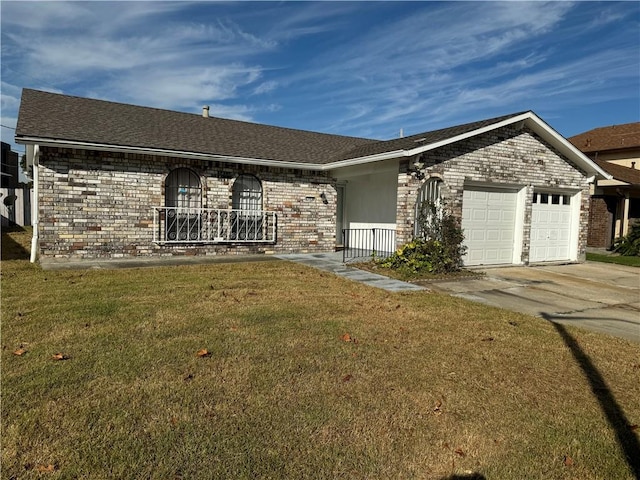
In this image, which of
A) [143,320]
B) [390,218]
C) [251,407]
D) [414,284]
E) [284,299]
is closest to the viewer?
[251,407]

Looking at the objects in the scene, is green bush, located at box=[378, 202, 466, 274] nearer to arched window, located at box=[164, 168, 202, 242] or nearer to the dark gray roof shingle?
the dark gray roof shingle

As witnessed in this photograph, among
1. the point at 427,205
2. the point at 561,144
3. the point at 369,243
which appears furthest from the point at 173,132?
the point at 561,144

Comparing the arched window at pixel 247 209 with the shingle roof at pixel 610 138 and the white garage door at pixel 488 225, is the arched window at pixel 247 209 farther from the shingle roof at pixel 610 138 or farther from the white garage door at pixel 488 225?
the shingle roof at pixel 610 138

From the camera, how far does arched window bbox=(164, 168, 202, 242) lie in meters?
11.8

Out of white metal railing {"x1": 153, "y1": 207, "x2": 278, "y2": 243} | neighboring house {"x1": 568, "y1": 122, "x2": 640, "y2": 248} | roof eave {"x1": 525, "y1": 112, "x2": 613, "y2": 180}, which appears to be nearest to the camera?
white metal railing {"x1": 153, "y1": 207, "x2": 278, "y2": 243}

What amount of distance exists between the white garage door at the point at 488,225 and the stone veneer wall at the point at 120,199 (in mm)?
5335

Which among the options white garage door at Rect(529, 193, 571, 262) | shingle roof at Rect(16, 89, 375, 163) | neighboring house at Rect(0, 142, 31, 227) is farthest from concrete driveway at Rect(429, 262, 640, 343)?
neighboring house at Rect(0, 142, 31, 227)

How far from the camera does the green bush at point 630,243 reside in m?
16.3

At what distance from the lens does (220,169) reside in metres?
12.3

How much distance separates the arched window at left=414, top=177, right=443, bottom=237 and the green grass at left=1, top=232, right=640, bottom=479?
16.2 feet

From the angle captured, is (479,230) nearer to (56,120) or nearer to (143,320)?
(143,320)

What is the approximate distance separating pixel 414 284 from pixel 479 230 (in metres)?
4.36

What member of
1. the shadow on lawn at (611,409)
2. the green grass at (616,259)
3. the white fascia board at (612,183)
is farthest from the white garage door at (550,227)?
the shadow on lawn at (611,409)

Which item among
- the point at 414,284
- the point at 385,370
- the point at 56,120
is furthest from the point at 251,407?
the point at 56,120
